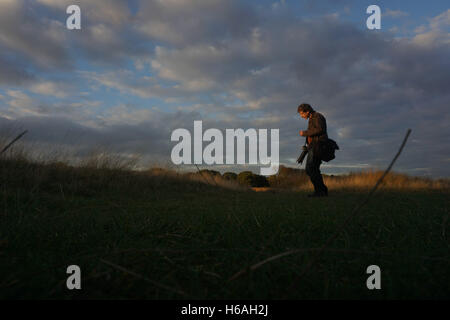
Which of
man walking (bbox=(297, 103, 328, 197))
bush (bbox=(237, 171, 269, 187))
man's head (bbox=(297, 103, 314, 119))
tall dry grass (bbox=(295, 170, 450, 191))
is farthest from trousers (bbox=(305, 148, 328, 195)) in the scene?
bush (bbox=(237, 171, 269, 187))

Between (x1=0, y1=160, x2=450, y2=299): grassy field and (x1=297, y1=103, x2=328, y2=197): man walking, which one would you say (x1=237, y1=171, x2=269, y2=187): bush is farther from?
(x1=0, y1=160, x2=450, y2=299): grassy field

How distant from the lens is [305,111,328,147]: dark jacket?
23.0 feet

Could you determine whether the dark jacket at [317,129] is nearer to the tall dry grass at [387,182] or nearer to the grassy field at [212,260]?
the grassy field at [212,260]

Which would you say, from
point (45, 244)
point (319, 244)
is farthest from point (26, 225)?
point (319, 244)

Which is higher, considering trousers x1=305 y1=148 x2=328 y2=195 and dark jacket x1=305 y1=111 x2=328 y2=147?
dark jacket x1=305 y1=111 x2=328 y2=147

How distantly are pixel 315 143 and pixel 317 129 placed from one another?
1.24 feet

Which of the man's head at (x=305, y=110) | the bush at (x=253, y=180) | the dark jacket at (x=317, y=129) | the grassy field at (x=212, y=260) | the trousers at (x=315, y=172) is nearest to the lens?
the grassy field at (x=212, y=260)

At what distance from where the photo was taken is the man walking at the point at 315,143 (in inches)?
277

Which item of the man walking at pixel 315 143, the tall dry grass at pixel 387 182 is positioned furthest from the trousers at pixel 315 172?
the tall dry grass at pixel 387 182

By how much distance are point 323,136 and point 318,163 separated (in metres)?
0.76
